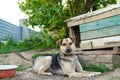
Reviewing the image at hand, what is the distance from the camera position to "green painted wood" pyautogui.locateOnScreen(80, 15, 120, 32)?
5820 mm

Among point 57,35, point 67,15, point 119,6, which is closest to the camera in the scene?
point 119,6

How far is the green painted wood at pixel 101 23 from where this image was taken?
19.1 ft

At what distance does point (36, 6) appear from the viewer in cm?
891

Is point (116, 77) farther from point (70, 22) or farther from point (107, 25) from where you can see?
point (70, 22)

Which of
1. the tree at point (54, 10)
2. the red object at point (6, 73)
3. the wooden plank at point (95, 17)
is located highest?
the tree at point (54, 10)

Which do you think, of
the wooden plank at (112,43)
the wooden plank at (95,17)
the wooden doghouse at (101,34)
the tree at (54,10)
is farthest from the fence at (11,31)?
the wooden plank at (112,43)

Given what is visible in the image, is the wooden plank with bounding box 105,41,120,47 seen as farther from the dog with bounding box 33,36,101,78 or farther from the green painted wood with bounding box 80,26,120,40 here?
the dog with bounding box 33,36,101,78

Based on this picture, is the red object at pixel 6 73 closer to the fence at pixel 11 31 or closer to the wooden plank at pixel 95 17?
the wooden plank at pixel 95 17

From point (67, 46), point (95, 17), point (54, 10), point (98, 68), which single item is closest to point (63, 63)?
point (67, 46)

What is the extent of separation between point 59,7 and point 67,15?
1047 millimetres

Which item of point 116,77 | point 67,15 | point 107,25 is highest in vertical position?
point 67,15

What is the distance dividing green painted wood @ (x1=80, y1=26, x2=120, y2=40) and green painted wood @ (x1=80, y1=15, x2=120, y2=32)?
8 cm

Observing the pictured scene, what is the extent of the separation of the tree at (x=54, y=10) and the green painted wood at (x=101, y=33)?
1.74 meters

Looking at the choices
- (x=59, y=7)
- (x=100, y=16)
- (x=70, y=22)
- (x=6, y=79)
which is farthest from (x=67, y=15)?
(x=6, y=79)
